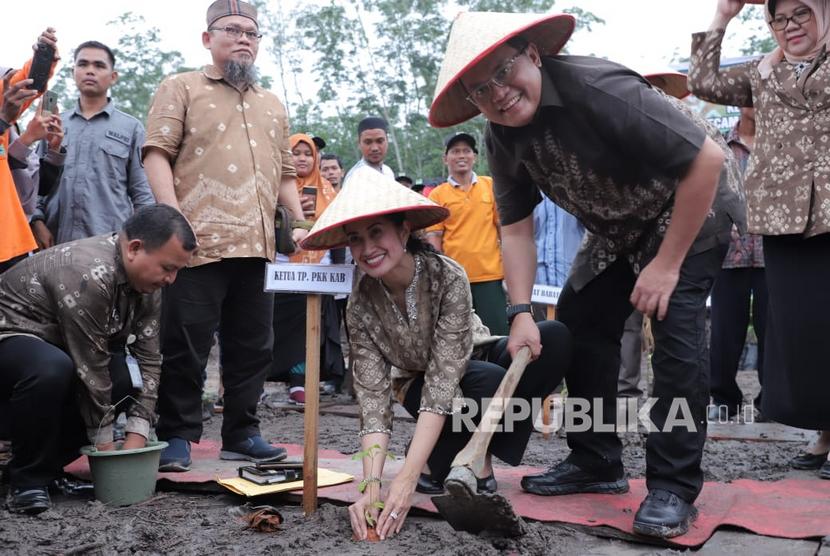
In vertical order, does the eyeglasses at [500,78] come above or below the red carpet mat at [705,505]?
above

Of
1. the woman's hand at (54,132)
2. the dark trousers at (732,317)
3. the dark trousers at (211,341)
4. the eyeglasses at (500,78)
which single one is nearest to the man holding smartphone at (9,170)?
the woman's hand at (54,132)

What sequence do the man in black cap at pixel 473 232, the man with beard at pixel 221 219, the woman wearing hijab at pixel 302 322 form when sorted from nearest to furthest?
1. the man with beard at pixel 221 219
2. the man in black cap at pixel 473 232
3. the woman wearing hijab at pixel 302 322

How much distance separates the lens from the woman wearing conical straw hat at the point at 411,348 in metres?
2.79

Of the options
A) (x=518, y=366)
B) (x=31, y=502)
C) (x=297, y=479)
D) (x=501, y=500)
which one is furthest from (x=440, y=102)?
(x=31, y=502)

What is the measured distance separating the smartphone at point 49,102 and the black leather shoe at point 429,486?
2.49m

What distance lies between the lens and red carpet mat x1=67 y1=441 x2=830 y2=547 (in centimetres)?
269

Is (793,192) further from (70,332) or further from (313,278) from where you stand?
(70,332)

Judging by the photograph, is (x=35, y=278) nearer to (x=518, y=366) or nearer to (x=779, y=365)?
(x=518, y=366)

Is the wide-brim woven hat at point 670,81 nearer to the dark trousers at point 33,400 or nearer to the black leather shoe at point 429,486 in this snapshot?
the black leather shoe at point 429,486

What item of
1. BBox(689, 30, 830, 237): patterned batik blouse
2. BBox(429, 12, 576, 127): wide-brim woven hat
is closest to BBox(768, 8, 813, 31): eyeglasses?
BBox(689, 30, 830, 237): patterned batik blouse

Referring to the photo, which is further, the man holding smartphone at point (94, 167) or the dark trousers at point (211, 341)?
the man holding smartphone at point (94, 167)

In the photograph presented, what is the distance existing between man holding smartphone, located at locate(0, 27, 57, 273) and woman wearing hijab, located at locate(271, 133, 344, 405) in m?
2.11

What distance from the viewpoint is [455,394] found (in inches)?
117

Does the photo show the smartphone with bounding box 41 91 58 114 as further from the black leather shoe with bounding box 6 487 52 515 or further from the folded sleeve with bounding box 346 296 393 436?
the folded sleeve with bounding box 346 296 393 436
